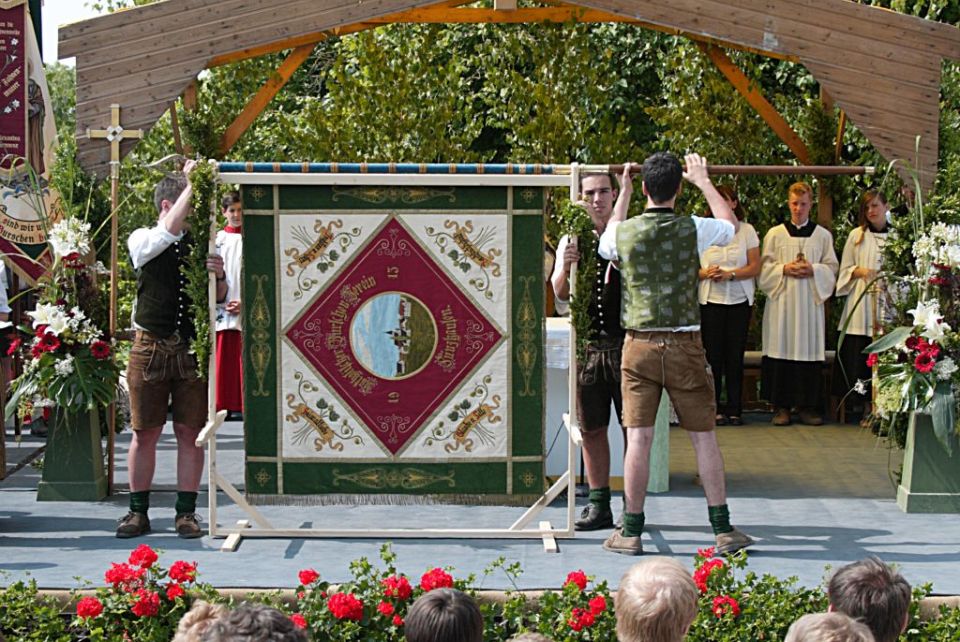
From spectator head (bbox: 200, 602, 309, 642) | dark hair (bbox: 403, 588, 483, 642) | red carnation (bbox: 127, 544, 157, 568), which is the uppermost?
spectator head (bbox: 200, 602, 309, 642)

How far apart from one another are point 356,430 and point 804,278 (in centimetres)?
470

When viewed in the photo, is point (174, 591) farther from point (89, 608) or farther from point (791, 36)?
point (791, 36)

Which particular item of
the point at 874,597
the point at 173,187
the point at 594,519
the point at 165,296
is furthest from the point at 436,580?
the point at 173,187

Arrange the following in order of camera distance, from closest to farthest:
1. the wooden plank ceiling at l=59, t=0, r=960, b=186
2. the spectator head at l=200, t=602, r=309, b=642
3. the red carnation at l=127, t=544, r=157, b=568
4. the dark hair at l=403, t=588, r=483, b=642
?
the spectator head at l=200, t=602, r=309, b=642
the dark hair at l=403, t=588, r=483, b=642
the red carnation at l=127, t=544, r=157, b=568
the wooden plank ceiling at l=59, t=0, r=960, b=186

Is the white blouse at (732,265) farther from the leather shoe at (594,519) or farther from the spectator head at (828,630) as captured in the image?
the spectator head at (828,630)

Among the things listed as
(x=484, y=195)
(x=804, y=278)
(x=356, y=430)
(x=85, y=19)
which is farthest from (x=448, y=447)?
(x=804, y=278)

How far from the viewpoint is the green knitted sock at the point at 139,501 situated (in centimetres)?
730

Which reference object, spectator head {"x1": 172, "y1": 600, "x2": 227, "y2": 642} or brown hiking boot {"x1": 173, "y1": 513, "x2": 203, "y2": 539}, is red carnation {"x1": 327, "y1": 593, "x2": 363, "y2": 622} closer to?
spectator head {"x1": 172, "y1": 600, "x2": 227, "y2": 642}

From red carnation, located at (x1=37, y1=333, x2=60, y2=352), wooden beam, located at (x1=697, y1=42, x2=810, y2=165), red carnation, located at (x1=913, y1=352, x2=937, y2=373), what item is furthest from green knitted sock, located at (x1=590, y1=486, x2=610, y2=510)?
wooden beam, located at (x1=697, y1=42, x2=810, y2=165)

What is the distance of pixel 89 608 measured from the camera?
5.52 metres

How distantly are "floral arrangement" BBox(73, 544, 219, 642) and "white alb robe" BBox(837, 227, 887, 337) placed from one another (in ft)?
19.7

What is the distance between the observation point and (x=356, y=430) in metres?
7.16

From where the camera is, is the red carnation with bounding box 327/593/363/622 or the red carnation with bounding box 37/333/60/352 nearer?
the red carnation with bounding box 327/593/363/622

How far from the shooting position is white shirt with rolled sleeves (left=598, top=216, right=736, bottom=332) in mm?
6742
